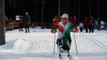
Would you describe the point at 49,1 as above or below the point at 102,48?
above

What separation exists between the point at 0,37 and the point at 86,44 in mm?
4547

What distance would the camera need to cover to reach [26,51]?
1644 centimetres

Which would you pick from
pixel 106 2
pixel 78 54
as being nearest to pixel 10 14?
pixel 106 2

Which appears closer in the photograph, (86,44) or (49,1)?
(86,44)

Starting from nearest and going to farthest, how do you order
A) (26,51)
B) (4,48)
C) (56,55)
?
(56,55), (26,51), (4,48)

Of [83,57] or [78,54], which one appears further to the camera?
[78,54]

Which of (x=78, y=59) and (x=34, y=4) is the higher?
(x=34, y=4)

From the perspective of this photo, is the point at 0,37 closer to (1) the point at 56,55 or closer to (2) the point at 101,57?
(1) the point at 56,55

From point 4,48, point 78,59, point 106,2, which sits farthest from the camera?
point 106,2

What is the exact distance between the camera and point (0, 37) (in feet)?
61.1

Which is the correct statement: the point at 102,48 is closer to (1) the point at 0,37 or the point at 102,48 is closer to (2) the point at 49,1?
(1) the point at 0,37

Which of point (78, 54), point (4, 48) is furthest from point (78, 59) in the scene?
point (4, 48)

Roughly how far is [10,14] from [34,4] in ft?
10.8

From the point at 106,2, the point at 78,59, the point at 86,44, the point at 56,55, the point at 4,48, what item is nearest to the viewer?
the point at 78,59
